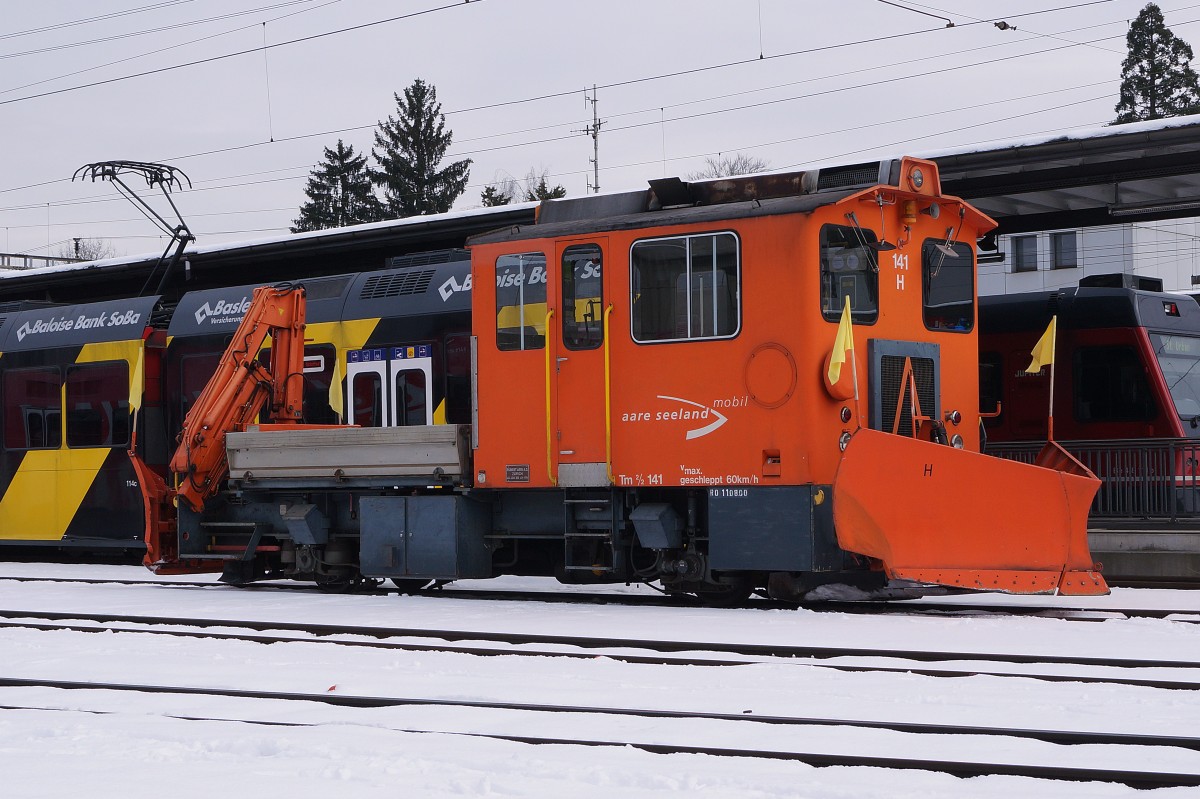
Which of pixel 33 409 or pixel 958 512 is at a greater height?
pixel 33 409

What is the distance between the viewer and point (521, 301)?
40.5ft

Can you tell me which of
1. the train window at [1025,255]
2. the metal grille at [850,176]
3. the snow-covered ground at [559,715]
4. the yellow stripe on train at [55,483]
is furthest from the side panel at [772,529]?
the train window at [1025,255]

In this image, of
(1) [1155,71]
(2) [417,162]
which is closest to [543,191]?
(2) [417,162]

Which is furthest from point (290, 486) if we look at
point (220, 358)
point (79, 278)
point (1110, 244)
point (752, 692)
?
point (1110, 244)

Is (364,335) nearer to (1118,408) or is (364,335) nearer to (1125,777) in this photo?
(1118,408)

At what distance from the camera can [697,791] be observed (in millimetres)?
5340

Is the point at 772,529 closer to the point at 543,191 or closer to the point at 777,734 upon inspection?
the point at 777,734

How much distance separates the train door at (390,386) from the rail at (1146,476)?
A: 6.38 metres

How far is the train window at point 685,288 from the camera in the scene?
11.2 m

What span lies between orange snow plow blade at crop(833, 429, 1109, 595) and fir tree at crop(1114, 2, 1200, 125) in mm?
54159

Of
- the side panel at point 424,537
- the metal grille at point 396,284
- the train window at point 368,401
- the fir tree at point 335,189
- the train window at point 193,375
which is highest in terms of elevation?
the fir tree at point 335,189

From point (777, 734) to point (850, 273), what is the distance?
5787 millimetres

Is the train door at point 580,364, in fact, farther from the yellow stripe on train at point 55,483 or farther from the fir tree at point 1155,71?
the fir tree at point 1155,71

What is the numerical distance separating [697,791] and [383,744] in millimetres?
1637
